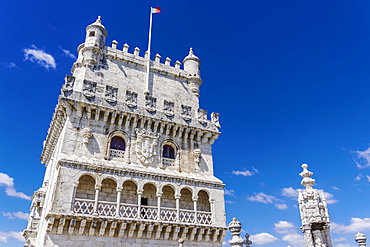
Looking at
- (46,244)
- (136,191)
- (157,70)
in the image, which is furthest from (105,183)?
(157,70)

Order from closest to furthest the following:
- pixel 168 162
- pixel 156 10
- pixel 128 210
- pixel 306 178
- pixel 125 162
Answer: pixel 306 178
pixel 128 210
pixel 125 162
pixel 168 162
pixel 156 10

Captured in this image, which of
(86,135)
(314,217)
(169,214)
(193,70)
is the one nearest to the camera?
(314,217)

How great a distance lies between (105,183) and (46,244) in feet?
18.3

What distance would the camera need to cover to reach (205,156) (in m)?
27.8

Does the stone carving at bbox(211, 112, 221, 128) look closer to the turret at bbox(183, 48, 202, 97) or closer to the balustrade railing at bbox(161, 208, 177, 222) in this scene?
the turret at bbox(183, 48, 202, 97)

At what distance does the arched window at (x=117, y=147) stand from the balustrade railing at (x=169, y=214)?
5.47 metres

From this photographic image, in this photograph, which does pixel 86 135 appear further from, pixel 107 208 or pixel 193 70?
pixel 193 70

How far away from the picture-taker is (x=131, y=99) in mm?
26031

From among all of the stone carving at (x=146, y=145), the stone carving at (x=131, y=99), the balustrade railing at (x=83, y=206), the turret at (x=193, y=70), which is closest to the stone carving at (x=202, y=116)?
the turret at (x=193, y=70)

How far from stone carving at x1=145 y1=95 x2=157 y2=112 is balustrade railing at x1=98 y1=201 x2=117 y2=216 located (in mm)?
8466

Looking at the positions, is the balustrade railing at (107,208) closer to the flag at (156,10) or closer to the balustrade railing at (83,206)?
the balustrade railing at (83,206)

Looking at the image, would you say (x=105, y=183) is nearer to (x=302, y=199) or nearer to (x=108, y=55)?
(x=108, y=55)

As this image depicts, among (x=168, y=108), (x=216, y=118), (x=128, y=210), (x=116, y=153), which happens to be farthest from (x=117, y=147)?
(x=216, y=118)

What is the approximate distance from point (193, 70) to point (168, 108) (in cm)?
642
